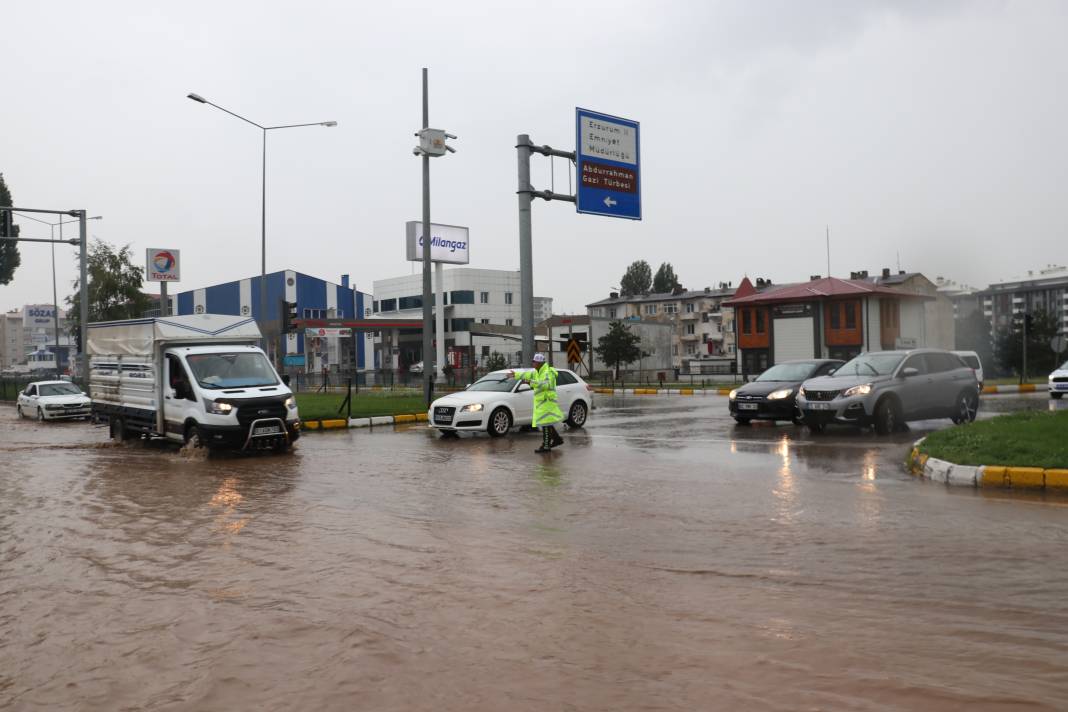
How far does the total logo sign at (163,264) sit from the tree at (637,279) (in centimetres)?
8478

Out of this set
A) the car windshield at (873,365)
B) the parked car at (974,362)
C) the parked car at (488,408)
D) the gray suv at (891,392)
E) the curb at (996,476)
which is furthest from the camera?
the parked car at (974,362)

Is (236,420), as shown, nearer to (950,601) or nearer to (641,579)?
(641,579)

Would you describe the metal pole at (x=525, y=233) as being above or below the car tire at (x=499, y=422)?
above

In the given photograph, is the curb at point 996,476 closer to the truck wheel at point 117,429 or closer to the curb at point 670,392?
the truck wheel at point 117,429

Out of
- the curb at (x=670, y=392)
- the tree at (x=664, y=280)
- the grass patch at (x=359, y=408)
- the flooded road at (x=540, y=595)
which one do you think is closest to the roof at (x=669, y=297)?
the tree at (x=664, y=280)

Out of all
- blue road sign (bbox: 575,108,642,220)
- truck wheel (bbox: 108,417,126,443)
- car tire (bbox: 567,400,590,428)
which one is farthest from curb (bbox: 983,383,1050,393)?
truck wheel (bbox: 108,417,126,443)

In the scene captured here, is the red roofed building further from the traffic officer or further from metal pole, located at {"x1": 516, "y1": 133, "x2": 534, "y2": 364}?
the traffic officer

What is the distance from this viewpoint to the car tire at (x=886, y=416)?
16.0m

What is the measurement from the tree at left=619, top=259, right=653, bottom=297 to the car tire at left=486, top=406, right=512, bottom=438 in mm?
103044

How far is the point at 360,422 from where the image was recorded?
21969 millimetres

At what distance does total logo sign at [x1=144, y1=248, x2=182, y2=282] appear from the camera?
39.8m

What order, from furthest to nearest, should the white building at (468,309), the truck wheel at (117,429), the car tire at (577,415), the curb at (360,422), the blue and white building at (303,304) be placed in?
the white building at (468,309) < the blue and white building at (303,304) < the curb at (360,422) < the car tire at (577,415) < the truck wheel at (117,429)

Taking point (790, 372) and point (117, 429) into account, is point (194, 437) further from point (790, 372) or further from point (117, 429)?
point (790, 372)

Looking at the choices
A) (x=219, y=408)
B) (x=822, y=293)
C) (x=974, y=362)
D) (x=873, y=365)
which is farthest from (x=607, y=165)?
(x=822, y=293)
